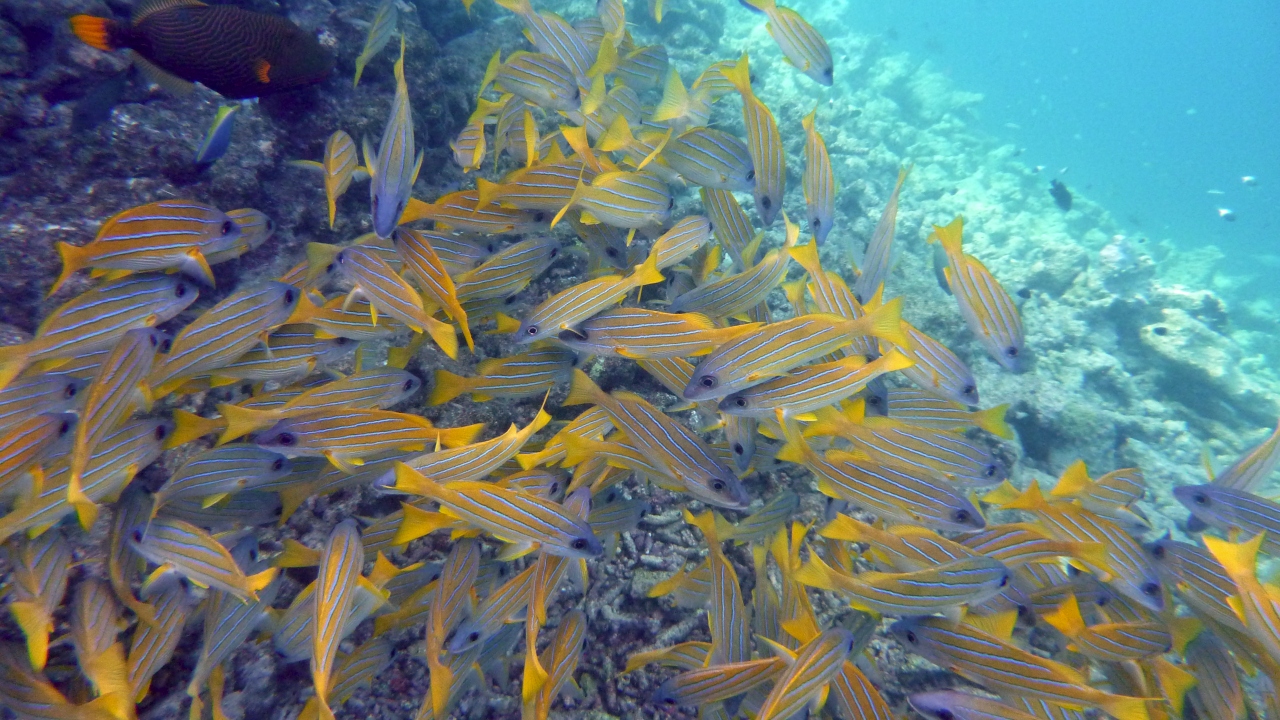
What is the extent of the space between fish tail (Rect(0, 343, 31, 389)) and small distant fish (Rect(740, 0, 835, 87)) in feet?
15.3

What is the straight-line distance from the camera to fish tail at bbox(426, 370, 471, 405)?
2506 millimetres

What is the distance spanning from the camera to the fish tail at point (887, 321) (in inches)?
87.7

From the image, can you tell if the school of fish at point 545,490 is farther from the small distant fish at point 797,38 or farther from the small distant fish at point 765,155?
the small distant fish at point 797,38

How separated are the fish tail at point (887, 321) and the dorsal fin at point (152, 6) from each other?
4.31 metres

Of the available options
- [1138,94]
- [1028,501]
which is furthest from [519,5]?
[1138,94]

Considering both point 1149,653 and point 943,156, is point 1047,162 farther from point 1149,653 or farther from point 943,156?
point 1149,653

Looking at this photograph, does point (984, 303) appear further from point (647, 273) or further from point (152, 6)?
point (152, 6)

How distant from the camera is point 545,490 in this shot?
2.41 meters

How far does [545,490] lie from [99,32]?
3.66m

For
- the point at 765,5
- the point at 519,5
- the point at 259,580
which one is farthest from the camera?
the point at 765,5

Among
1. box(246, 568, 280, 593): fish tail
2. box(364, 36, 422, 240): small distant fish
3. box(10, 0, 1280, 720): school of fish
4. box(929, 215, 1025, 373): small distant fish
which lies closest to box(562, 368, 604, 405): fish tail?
box(10, 0, 1280, 720): school of fish

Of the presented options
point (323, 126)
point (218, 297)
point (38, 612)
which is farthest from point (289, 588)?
point (323, 126)

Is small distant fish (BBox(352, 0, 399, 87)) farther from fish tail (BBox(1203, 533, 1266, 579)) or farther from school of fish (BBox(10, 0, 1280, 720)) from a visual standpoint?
fish tail (BBox(1203, 533, 1266, 579))

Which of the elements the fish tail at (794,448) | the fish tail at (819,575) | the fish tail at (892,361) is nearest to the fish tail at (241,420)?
the fish tail at (794,448)
